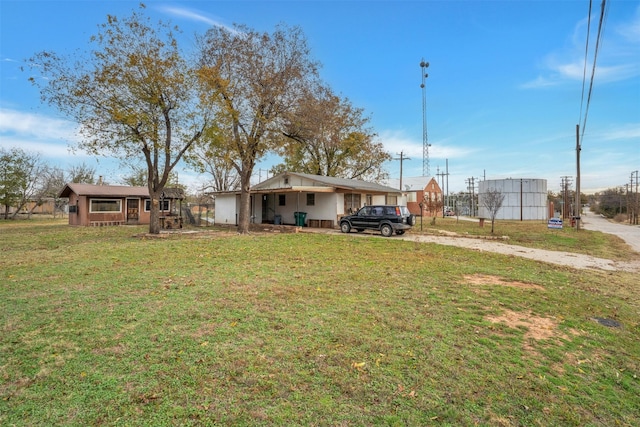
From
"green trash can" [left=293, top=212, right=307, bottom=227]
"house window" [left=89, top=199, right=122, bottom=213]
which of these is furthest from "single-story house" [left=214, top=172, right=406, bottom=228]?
"house window" [left=89, top=199, right=122, bottom=213]

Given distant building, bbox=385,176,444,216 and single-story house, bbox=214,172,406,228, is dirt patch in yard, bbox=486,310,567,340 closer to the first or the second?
single-story house, bbox=214,172,406,228

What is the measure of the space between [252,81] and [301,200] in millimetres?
8533

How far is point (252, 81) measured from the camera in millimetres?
15688

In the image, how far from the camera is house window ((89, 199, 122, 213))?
76.9 ft

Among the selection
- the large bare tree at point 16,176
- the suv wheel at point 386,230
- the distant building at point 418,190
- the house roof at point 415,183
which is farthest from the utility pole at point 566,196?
the large bare tree at point 16,176

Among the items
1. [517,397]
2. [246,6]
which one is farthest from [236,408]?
[246,6]

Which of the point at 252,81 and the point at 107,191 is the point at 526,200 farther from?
the point at 107,191

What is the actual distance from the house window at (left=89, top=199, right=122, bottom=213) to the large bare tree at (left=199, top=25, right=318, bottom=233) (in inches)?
558

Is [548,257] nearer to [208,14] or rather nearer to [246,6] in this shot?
[246,6]

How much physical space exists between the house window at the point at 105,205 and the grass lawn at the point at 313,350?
19.4 meters

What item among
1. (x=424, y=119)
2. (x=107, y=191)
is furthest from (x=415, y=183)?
(x=107, y=191)

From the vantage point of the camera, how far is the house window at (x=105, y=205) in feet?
76.9

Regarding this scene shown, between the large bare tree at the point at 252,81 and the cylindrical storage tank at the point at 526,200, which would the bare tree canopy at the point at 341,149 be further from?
the cylindrical storage tank at the point at 526,200

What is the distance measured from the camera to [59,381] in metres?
2.76
